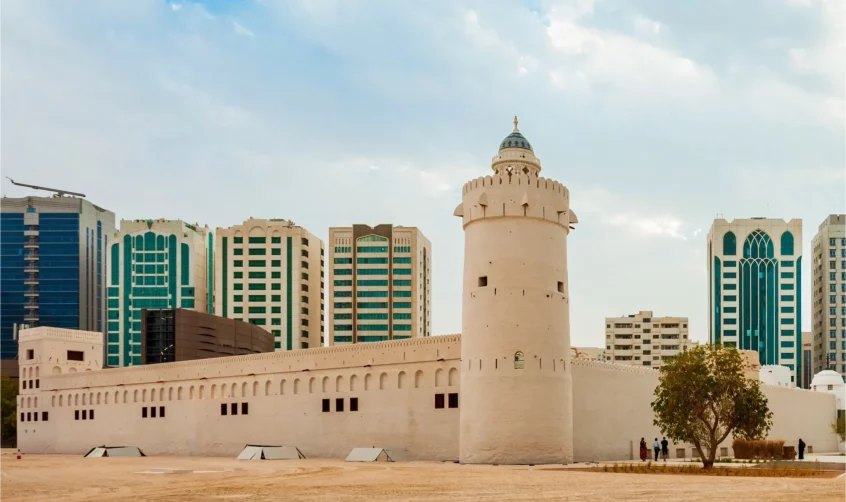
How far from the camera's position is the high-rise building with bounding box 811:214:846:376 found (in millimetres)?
148000

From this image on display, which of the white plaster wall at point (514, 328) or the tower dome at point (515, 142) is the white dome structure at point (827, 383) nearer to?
the tower dome at point (515, 142)

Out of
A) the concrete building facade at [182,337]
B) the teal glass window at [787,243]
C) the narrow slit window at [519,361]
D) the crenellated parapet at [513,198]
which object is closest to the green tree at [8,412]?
the concrete building facade at [182,337]

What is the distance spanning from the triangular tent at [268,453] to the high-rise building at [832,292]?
11870cm

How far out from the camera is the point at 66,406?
70375mm

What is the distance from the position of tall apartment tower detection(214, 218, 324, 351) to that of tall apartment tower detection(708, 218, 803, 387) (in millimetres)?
61453

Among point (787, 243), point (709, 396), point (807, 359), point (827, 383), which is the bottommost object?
point (807, 359)

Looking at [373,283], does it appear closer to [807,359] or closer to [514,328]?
[807,359]

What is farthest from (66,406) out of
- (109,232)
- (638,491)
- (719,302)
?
(719,302)

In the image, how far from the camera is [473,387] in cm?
4069

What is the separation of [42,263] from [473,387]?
382ft

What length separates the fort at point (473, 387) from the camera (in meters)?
39.9

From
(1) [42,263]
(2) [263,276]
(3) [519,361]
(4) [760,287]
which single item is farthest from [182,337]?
(4) [760,287]

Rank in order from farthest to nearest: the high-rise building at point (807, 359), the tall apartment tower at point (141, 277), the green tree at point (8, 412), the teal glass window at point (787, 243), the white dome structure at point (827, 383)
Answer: the high-rise building at point (807, 359) < the tall apartment tower at point (141, 277) < the teal glass window at point (787, 243) < the green tree at point (8, 412) < the white dome structure at point (827, 383)

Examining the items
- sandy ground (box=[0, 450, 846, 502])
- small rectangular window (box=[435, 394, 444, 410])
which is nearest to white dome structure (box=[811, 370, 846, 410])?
small rectangular window (box=[435, 394, 444, 410])
